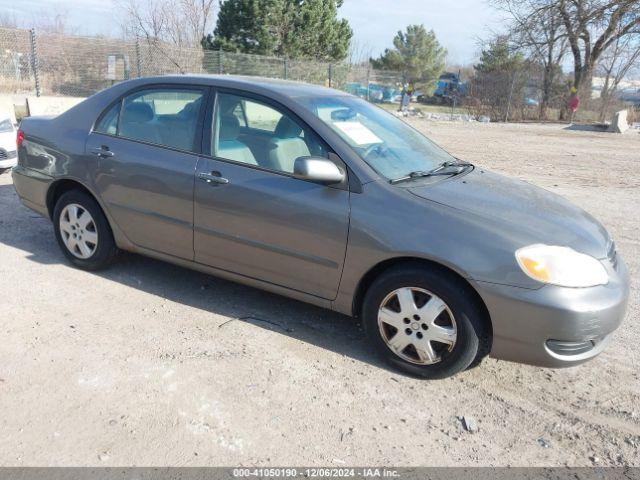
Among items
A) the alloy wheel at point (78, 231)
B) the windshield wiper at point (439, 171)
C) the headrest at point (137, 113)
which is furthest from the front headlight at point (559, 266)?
the alloy wheel at point (78, 231)

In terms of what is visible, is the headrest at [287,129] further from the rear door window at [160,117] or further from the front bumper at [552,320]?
the front bumper at [552,320]

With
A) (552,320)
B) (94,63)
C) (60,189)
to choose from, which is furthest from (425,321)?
(94,63)

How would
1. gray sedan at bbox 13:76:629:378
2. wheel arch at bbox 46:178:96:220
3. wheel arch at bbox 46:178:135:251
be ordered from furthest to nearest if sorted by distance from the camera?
wheel arch at bbox 46:178:96:220 < wheel arch at bbox 46:178:135:251 < gray sedan at bbox 13:76:629:378

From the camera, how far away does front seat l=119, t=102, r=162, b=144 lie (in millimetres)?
4266

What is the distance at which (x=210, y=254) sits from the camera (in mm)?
4000

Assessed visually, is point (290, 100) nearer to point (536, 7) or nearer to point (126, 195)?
point (126, 195)

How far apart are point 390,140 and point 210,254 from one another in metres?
1.53

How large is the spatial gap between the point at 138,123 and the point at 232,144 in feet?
3.04

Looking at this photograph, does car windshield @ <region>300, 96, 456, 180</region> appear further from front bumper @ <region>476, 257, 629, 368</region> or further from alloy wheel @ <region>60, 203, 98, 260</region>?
alloy wheel @ <region>60, 203, 98, 260</region>

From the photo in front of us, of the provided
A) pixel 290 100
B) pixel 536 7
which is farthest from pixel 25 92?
pixel 536 7

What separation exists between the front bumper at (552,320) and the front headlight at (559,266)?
0.04 meters

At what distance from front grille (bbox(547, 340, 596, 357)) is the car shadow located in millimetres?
988

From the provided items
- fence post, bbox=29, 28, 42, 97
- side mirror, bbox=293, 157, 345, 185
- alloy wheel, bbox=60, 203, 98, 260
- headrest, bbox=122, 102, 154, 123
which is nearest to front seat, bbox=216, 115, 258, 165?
side mirror, bbox=293, 157, 345, 185

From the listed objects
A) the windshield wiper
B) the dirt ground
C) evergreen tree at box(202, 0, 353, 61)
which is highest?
evergreen tree at box(202, 0, 353, 61)
